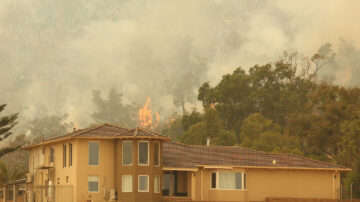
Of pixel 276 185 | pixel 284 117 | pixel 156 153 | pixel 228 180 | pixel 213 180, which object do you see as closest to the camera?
pixel 156 153

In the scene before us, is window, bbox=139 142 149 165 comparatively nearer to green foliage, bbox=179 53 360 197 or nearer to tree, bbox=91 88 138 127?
green foliage, bbox=179 53 360 197

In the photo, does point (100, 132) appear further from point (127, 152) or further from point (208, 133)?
point (208, 133)

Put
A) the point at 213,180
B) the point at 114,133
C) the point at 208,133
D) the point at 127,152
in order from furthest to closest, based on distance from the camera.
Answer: the point at 208,133 → the point at 213,180 → the point at 114,133 → the point at 127,152

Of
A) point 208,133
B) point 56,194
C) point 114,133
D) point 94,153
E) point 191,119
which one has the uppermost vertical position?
point 191,119

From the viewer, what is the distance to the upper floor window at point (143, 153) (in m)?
51.5

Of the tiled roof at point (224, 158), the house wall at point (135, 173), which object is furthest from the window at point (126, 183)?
the tiled roof at point (224, 158)

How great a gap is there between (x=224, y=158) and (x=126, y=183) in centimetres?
841

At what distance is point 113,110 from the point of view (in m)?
186

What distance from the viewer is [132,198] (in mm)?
50844

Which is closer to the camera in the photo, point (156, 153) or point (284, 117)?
point (156, 153)

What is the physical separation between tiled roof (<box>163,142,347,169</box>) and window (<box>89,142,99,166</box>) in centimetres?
496

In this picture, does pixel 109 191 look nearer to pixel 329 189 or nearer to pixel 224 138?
pixel 329 189

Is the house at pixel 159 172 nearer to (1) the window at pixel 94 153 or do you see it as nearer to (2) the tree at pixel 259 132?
(1) the window at pixel 94 153

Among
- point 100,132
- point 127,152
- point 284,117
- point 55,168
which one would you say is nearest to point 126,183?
point 127,152
